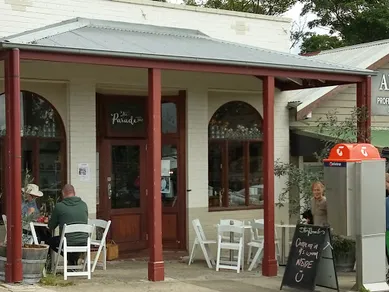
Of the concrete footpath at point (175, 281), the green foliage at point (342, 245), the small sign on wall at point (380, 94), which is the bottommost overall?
the concrete footpath at point (175, 281)

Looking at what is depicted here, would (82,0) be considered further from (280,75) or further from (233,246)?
(233,246)

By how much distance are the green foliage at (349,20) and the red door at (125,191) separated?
1779cm


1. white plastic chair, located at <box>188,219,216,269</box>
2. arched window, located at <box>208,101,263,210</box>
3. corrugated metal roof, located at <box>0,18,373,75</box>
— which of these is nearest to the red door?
white plastic chair, located at <box>188,219,216,269</box>

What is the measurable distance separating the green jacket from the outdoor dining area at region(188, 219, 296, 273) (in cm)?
249

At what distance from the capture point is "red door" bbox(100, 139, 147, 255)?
12789 mm

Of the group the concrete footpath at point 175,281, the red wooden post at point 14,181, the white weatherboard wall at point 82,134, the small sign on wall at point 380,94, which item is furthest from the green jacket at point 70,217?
the small sign on wall at point 380,94

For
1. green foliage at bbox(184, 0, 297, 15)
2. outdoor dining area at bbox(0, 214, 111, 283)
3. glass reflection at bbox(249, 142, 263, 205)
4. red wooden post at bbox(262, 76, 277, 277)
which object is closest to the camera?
outdoor dining area at bbox(0, 214, 111, 283)

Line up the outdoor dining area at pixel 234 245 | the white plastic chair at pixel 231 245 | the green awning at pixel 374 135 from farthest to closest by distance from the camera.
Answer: the green awning at pixel 374 135 → the outdoor dining area at pixel 234 245 → the white plastic chair at pixel 231 245

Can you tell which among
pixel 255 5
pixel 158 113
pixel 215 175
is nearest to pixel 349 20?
pixel 255 5

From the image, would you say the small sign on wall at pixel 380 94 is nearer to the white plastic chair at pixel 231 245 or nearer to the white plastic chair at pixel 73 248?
the white plastic chair at pixel 231 245

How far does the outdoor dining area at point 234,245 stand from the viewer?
11625 millimetres

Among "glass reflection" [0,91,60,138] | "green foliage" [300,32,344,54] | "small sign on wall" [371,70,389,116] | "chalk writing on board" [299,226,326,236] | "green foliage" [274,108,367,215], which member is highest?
"green foliage" [300,32,344,54]

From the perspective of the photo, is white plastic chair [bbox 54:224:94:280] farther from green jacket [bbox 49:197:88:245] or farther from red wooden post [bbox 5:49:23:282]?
red wooden post [bbox 5:49:23:282]

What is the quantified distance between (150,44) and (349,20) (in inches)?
842
